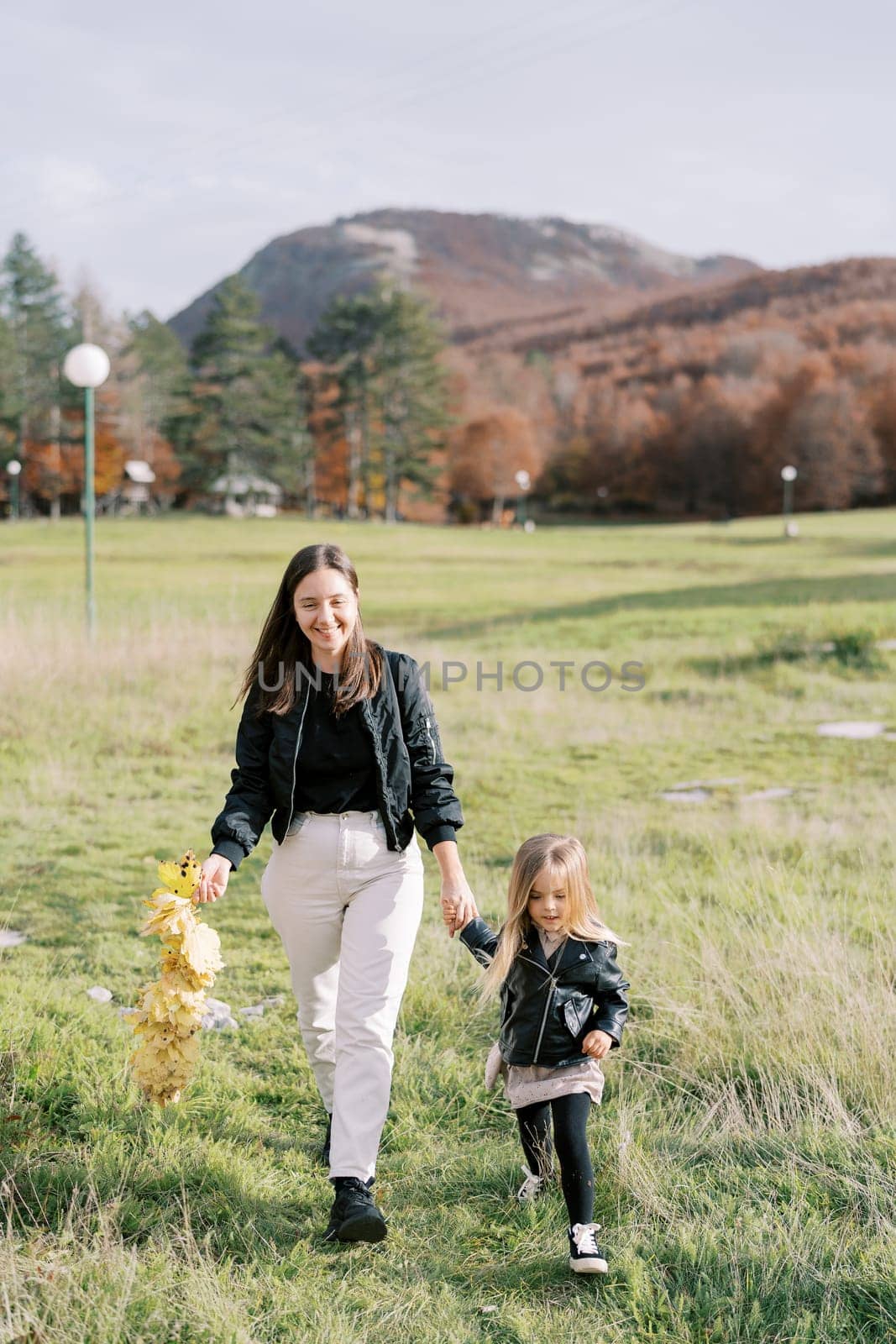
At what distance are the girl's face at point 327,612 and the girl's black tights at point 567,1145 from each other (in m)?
1.24

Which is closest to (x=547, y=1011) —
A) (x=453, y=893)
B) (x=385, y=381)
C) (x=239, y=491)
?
(x=453, y=893)

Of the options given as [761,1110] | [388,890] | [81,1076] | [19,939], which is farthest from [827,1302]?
[19,939]

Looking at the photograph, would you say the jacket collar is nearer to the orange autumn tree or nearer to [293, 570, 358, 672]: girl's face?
[293, 570, 358, 672]: girl's face

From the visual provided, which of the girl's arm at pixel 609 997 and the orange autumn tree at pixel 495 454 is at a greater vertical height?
the orange autumn tree at pixel 495 454

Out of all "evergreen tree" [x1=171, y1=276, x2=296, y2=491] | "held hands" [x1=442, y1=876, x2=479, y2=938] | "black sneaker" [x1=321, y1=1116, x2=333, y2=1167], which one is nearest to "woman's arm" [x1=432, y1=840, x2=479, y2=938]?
"held hands" [x1=442, y1=876, x2=479, y2=938]

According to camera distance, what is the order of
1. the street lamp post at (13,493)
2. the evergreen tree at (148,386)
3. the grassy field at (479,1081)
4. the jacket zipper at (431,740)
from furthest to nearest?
the evergreen tree at (148,386)
the street lamp post at (13,493)
the jacket zipper at (431,740)
the grassy field at (479,1081)

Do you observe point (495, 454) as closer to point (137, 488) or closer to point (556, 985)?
point (137, 488)

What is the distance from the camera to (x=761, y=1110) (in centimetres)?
339

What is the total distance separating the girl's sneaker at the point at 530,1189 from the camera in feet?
9.57

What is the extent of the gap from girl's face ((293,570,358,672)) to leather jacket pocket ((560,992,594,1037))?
1035 millimetres

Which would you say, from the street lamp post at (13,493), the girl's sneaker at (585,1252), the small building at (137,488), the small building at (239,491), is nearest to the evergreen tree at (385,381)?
the small building at (239,491)

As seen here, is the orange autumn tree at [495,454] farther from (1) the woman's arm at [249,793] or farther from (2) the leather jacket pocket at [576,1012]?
(2) the leather jacket pocket at [576,1012]

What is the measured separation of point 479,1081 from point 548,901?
105 centimetres

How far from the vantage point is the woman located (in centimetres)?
290
